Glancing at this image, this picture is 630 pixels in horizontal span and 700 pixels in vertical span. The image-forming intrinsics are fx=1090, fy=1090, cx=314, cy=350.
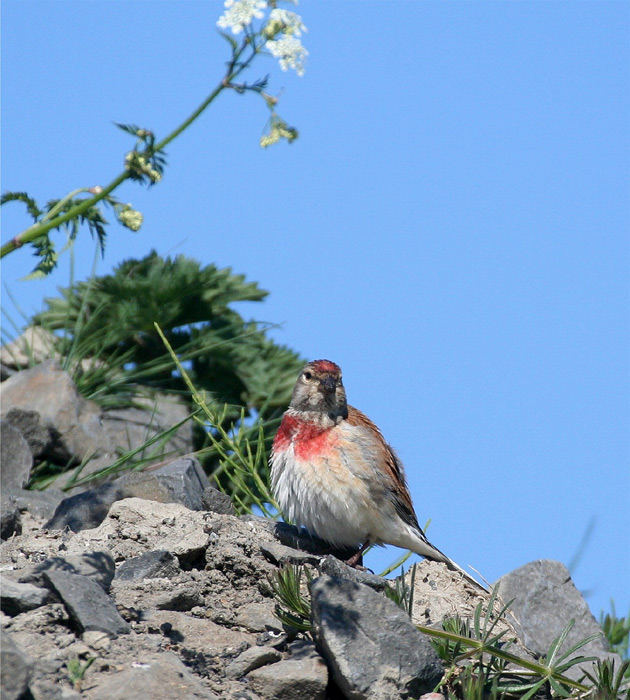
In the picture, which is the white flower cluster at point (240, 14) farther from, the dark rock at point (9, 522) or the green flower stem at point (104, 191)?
the dark rock at point (9, 522)

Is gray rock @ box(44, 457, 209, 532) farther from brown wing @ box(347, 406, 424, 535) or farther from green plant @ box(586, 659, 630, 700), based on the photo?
green plant @ box(586, 659, 630, 700)

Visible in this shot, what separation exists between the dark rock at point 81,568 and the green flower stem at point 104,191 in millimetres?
1786

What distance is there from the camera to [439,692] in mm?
4246

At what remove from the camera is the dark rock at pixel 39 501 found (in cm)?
645

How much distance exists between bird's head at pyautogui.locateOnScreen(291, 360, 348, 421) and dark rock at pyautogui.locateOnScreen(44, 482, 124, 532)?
1160mm

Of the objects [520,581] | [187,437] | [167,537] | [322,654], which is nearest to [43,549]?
[167,537]

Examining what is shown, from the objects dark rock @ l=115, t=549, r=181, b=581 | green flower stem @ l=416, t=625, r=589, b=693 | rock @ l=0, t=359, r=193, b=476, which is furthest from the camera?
rock @ l=0, t=359, r=193, b=476

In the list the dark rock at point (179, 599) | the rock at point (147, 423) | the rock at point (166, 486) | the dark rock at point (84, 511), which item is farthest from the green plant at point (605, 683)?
the rock at point (147, 423)

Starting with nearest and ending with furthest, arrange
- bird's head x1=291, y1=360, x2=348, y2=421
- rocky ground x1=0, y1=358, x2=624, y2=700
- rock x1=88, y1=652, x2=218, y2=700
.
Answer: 1. rock x1=88, y1=652, x2=218, y2=700
2. rocky ground x1=0, y1=358, x2=624, y2=700
3. bird's head x1=291, y1=360, x2=348, y2=421

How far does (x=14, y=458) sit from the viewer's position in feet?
25.0

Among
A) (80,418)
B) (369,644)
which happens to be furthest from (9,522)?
(369,644)

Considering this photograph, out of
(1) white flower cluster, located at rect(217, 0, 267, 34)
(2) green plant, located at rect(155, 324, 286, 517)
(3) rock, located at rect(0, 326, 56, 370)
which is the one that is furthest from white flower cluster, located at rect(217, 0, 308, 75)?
(3) rock, located at rect(0, 326, 56, 370)

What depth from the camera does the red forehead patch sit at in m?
6.13

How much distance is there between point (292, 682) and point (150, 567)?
1.14 m
